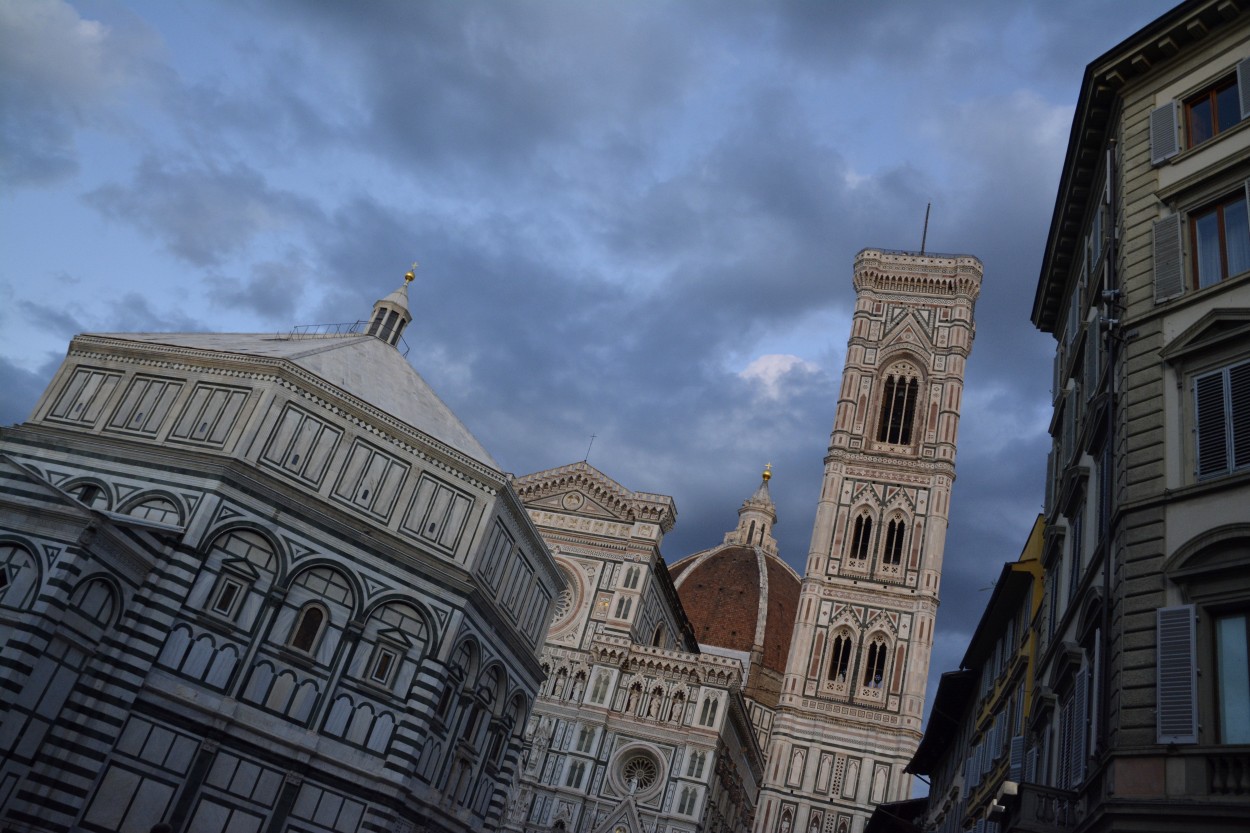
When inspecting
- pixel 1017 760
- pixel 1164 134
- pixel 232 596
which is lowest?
pixel 1017 760

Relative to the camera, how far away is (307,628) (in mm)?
26438

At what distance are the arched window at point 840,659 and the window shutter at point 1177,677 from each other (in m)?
52.6

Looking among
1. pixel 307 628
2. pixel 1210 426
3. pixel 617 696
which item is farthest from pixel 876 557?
pixel 1210 426

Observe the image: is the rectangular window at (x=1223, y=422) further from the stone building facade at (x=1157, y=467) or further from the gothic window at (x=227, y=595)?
the gothic window at (x=227, y=595)

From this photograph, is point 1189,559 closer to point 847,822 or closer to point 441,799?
point 441,799

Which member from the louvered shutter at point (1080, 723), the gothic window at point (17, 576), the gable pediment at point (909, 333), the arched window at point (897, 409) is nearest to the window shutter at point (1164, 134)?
the louvered shutter at point (1080, 723)

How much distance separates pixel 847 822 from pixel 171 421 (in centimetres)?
4350

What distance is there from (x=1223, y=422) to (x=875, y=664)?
52.8 metres

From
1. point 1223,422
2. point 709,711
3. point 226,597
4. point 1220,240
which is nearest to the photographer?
point 1223,422

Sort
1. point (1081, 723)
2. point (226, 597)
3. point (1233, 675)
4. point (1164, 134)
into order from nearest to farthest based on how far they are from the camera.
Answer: point (1233, 675), point (1081, 723), point (1164, 134), point (226, 597)

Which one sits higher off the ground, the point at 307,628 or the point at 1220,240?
the point at 1220,240

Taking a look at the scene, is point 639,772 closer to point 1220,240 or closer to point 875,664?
point 875,664

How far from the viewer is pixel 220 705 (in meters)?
24.5

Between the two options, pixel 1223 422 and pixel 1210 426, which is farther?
pixel 1210 426
